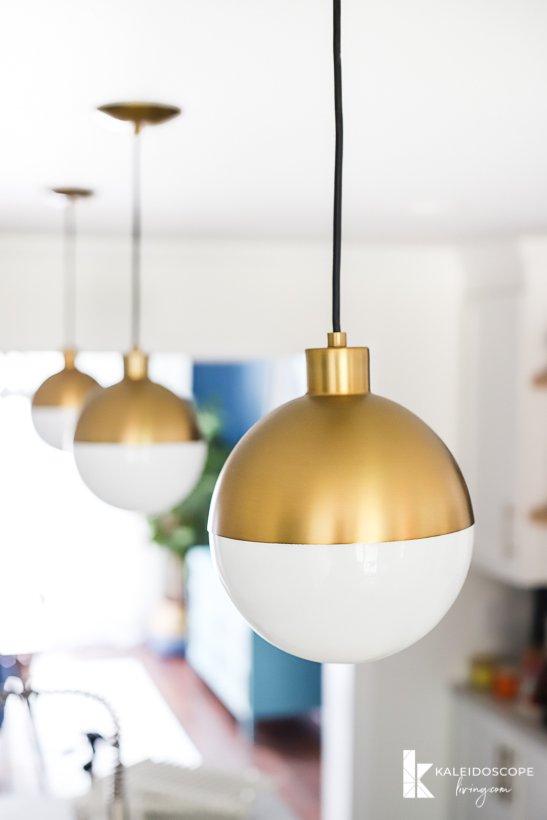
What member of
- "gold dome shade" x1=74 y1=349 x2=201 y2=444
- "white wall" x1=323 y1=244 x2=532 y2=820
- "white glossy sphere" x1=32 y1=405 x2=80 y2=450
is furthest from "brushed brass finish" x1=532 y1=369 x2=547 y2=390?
"gold dome shade" x1=74 y1=349 x2=201 y2=444

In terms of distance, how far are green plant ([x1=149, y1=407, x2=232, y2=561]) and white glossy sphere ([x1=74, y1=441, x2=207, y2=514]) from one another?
5.37 m

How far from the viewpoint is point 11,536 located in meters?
7.66

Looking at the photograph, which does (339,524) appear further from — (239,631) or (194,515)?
(194,515)

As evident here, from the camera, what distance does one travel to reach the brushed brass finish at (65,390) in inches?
111

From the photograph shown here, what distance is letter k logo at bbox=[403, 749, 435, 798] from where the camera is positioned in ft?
13.5

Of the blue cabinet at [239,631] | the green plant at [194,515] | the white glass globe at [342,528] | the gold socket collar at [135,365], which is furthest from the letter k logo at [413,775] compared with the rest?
the white glass globe at [342,528]

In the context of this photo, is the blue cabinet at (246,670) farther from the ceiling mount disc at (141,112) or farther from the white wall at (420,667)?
the ceiling mount disc at (141,112)

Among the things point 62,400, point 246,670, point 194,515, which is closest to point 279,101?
point 62,400

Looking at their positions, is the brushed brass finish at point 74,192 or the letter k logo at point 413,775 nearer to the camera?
the brushed brass finish at point 74,192

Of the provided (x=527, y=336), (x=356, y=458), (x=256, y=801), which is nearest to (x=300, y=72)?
(x=356, y=458)

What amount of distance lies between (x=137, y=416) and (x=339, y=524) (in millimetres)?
1132

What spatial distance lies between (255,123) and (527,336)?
7.24 ft

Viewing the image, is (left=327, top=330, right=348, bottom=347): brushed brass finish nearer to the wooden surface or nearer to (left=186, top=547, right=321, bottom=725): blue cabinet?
the wooden surface

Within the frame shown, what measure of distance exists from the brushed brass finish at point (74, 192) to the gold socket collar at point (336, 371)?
1.94 m
